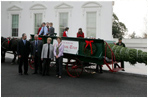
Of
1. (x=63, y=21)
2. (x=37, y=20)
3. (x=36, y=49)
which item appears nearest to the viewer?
(x=36, y=49)

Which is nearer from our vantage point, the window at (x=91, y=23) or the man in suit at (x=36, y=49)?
the man in suit at (x=36, y=49)

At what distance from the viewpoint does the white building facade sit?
49.5 ft

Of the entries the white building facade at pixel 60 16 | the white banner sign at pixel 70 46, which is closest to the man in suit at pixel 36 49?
the white banner sign at pixel 70 46

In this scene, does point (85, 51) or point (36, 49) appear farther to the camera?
point (36, 49)

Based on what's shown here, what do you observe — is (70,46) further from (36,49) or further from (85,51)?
(36,49)

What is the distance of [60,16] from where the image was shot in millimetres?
16578

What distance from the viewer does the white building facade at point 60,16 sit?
15078 millimetres

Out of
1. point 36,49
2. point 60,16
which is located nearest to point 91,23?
point 60,16

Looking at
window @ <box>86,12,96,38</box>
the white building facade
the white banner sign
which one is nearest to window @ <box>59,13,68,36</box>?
the white building facade

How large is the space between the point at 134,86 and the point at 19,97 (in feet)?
13.8

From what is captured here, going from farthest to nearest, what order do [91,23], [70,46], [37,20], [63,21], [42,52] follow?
[37,20]
[63,21]
[91,23]
[42,52]
[70,46]

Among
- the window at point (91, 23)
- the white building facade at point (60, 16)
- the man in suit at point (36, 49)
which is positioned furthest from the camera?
the window at point (91, 23)

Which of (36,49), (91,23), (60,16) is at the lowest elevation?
(36,49)

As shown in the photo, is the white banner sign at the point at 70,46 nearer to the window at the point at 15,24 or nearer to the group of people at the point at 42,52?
the group of people at the point at 42,52
